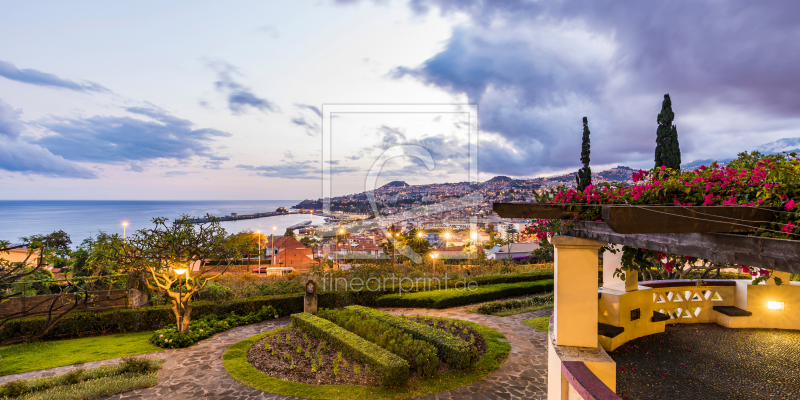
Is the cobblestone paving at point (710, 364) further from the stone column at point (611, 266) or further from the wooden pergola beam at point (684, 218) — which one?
the wooden pergola beam at point (684, 218)

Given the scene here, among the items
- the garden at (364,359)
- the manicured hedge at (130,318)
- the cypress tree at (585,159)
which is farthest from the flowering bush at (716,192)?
the cypress tree at (585,159)

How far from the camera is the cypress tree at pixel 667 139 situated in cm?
1507

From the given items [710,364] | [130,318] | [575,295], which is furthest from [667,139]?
[130,318]

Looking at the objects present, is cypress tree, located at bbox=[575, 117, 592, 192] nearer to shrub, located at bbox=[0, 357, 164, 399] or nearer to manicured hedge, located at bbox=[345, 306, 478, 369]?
manicured hedge, located at bbox=[345, 306, 478, 369]

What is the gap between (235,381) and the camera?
7.00m

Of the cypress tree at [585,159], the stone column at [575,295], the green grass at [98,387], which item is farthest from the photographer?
the cypress tree at [585,159]

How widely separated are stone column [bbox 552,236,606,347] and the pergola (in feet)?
0.04

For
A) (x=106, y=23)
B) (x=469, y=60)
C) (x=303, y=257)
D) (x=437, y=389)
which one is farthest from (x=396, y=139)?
(x=303, y=257)

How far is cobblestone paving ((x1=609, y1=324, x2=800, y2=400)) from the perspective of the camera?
16.3 feet

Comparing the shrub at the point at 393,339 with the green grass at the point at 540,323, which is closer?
the shrub at the point at 393,339

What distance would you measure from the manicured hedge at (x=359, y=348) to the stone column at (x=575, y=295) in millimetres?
3297

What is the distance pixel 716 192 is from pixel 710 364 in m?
4.87

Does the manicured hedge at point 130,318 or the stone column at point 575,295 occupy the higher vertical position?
the stone column at point 575,295

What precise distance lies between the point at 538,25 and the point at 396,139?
6826mm
